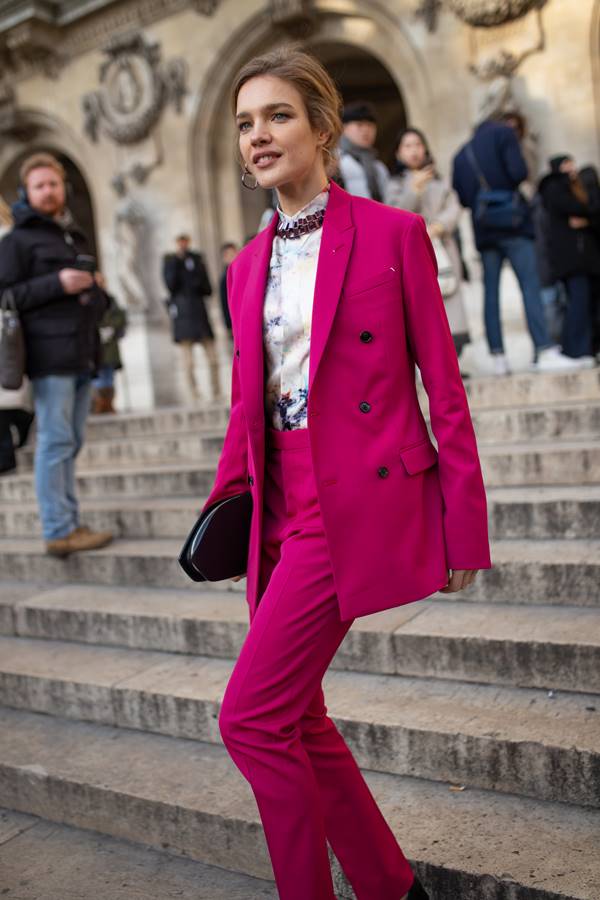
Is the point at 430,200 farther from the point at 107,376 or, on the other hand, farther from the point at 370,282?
the point at 107,376

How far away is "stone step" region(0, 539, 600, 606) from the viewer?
3283mm

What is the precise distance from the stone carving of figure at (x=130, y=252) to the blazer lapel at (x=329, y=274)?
481 inches

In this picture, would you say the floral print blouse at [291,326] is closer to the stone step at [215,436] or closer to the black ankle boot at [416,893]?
the black ankle boot at [416,893]

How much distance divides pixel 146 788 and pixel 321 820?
139 cm

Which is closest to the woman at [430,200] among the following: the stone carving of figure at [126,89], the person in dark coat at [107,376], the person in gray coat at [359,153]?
the person in gray coat at [359,153]

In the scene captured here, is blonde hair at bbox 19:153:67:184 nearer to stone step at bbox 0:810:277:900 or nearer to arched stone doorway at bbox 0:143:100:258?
stone step at bbox 0:810:277:900

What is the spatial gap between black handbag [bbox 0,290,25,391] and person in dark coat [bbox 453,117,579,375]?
3620 mm

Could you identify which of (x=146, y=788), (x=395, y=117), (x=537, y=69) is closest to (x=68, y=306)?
(x=146, y=788)

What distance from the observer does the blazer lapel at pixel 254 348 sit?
1.89 meters

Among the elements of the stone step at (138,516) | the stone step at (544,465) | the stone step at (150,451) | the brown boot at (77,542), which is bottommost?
the brown boot at (77,542)

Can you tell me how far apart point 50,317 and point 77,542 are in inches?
48.9

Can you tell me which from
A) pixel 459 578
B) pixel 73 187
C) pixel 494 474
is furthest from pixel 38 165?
pixel 73 187

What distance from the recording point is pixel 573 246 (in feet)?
21.7

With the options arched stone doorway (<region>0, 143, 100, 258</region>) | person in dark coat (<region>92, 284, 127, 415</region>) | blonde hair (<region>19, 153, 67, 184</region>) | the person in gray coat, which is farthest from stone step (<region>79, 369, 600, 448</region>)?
arched stone doorway (<region>0, 143, 100, 258</region>)
